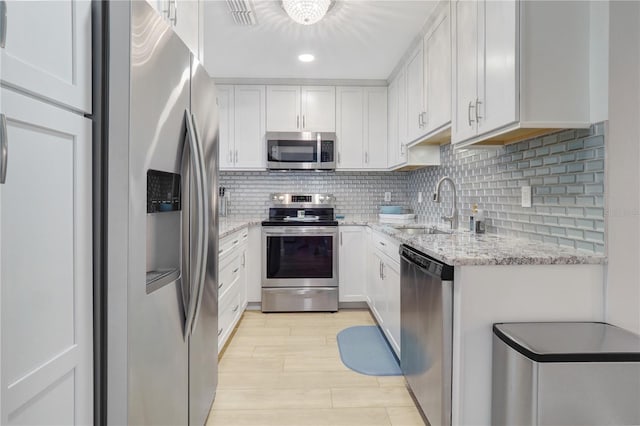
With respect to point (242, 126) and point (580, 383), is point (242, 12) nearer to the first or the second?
point (242, 126)

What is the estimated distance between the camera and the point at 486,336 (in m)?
1.45

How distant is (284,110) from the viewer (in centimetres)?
402

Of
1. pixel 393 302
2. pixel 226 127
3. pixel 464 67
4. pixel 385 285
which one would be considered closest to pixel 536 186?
pixel 464 67

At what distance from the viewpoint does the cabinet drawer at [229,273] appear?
256cm

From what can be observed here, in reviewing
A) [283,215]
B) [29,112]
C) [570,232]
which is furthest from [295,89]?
[29,112]

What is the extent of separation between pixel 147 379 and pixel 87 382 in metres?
0.18

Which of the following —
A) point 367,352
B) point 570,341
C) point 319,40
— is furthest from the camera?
point 319,40

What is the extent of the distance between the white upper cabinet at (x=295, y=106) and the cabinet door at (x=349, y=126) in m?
0.15

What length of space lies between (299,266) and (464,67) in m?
2.40

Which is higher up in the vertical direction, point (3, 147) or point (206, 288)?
point (3, 147)

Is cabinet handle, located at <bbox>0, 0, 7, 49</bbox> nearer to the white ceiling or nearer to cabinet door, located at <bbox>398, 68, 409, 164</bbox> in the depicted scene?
the white ceiling

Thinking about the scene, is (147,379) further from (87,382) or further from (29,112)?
(29,112)

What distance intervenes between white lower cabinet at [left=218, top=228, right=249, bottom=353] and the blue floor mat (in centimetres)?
89

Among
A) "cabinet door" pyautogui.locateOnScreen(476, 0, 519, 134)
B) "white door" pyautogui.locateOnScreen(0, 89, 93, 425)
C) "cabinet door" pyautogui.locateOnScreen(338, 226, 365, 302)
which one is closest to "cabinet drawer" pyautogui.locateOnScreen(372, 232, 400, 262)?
"cabinet door" pyautogui.locateOnScreen(338, 226, 365, 302)
